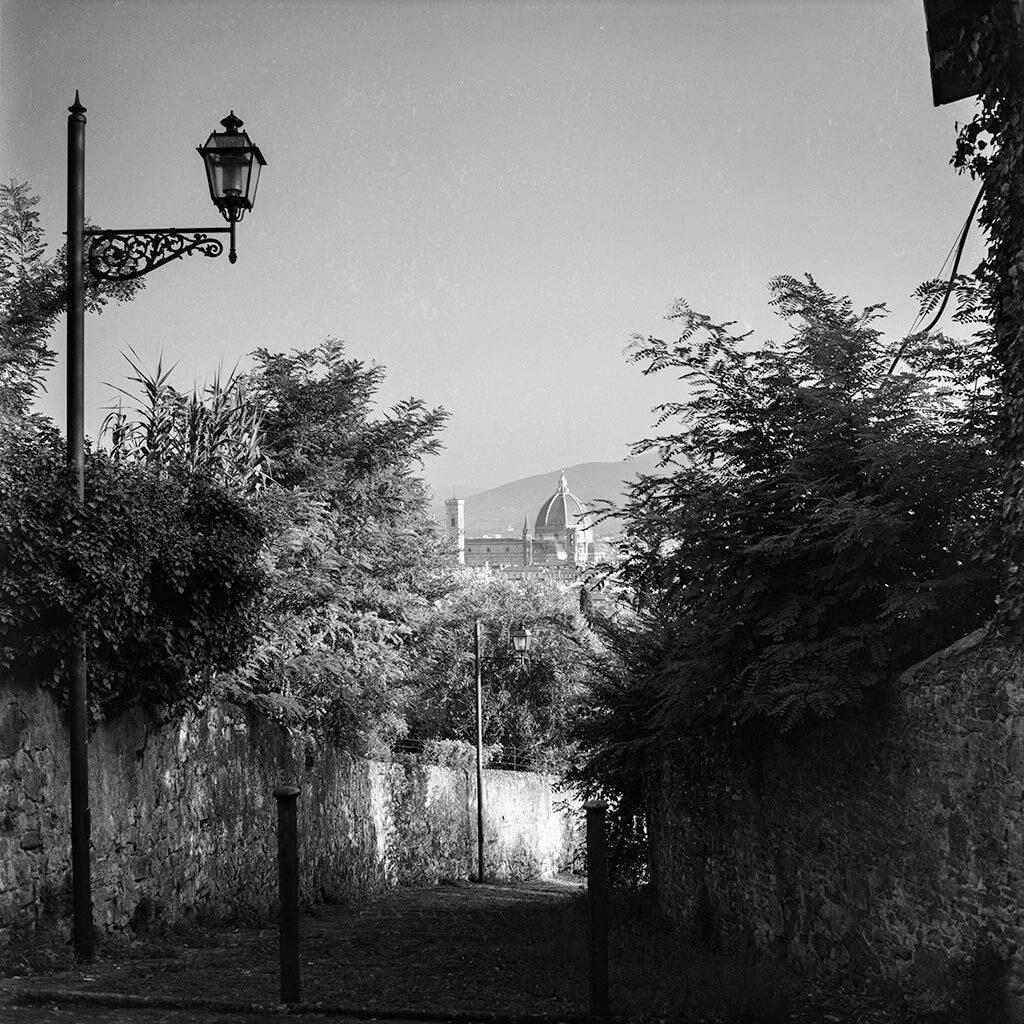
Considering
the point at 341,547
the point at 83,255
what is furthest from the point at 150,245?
the point at 341,547

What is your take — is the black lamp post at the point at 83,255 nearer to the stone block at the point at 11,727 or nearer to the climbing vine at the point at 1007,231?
the stone block at the point at 11,727

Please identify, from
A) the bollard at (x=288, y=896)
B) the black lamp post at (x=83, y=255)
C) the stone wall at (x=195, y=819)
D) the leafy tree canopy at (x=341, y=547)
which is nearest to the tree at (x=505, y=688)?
the leafy tree canopy at (x=341, y=547)

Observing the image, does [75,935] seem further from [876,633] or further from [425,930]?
[876,633]

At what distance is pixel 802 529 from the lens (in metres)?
8.29

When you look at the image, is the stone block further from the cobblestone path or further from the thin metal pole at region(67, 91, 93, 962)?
the cobblestone path

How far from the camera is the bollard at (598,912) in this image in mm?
6496

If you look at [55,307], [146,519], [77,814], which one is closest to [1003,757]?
[77,814]

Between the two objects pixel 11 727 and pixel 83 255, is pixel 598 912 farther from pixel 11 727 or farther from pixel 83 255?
pixel 83 255

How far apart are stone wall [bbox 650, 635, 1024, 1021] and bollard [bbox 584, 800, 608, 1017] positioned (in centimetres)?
205

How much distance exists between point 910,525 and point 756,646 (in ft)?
5.55

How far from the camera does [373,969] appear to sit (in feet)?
27.4

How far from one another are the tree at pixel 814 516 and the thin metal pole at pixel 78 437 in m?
4.46

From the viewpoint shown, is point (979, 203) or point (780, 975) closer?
point (979, 203)

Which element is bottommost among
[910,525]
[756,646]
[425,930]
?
[425,930]
